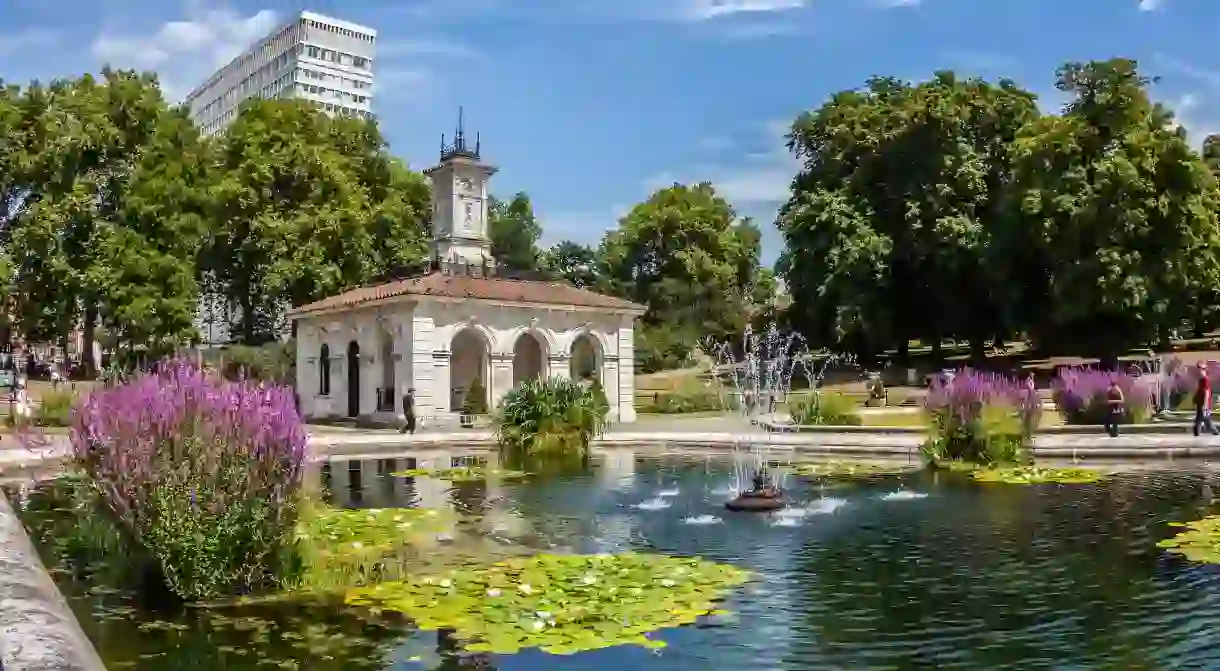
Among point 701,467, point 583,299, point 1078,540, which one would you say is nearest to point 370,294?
point 583,299

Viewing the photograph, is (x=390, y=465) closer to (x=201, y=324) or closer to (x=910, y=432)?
(x=910, y=432)

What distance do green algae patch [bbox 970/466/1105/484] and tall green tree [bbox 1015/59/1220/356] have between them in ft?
91.5

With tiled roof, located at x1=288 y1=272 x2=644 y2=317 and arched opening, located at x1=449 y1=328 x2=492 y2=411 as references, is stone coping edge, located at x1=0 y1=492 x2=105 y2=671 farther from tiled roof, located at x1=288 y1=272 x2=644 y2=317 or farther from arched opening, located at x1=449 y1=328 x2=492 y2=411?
arched opening, located at x1=449 y1=328 x2=492 y2=411

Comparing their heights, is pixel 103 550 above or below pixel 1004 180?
below

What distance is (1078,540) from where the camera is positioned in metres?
11.7

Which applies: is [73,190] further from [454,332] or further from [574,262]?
[574,262]

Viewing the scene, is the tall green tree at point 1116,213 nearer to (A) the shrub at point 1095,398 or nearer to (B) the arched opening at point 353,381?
(A) the shrub at point 1095,398

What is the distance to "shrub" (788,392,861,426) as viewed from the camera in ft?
98.8

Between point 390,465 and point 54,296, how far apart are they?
34453mm

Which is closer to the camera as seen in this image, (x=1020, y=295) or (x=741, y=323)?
(x=1020, y=295)

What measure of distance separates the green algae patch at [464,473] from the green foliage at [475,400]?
13.1 metres

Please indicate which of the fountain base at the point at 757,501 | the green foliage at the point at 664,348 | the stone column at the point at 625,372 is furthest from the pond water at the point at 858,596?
the green foliage at the point at 664,348

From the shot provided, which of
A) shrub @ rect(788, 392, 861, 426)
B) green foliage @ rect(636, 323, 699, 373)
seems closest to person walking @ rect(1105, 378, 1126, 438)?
shrub @ rect(788, 392, 861, 426)

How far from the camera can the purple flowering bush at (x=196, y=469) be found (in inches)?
332
